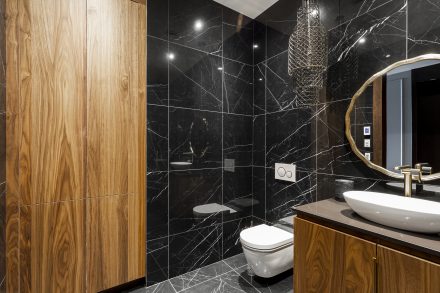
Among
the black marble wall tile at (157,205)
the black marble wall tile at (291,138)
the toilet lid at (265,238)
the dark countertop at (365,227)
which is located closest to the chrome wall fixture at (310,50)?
the black marble wall tile at (291,138)

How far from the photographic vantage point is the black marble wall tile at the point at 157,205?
1.91m

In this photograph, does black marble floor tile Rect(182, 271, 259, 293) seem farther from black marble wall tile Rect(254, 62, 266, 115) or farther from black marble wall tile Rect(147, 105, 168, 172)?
black marble wall tile Rect(254, 62, 266, 115)

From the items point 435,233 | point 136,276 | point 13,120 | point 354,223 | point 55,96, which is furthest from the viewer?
point 136,276

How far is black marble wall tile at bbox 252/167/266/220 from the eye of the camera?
250 centimetres

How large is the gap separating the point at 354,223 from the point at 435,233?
308 millimetres

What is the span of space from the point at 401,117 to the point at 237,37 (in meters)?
1.69

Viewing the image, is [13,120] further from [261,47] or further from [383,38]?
[383,38]

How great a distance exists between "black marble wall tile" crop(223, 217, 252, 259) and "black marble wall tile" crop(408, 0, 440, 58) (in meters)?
2.02

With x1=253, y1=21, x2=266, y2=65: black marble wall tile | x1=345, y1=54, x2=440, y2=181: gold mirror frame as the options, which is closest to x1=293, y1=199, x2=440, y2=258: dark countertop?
x1=345, y1=54, x2=440, y2=181: gold mirror frame

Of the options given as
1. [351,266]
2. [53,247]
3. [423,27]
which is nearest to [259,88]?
[423,27]

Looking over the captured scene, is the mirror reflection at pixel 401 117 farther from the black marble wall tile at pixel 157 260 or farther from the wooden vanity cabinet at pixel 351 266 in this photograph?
the black marble wall tile at pixel 157 260

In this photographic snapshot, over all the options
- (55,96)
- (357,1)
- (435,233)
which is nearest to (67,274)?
(55,96)

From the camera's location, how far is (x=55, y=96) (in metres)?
1.52

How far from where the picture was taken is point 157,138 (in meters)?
1.94
